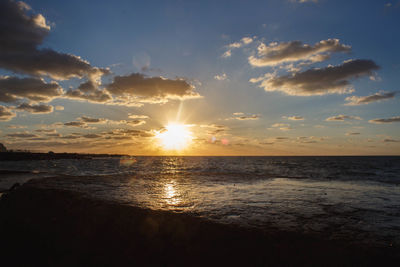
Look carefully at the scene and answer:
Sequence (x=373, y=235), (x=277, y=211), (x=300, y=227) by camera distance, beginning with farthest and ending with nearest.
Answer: (x=277, y=211), (x=300, y=227), (x=373, y=235)

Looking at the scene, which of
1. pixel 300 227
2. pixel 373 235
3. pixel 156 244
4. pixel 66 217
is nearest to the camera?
pixel 156 244

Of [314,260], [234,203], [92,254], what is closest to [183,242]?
[92,254]

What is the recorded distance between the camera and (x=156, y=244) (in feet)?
23.4

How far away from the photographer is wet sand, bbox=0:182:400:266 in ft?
20.7

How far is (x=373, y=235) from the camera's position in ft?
26.7

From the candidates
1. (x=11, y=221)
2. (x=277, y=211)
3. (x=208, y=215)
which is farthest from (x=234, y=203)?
(x=11, y=221)

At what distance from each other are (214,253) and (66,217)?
23.0 feet

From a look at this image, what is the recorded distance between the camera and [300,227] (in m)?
8.70

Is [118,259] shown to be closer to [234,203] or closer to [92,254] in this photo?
[92,254]

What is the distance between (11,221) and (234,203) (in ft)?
36.4

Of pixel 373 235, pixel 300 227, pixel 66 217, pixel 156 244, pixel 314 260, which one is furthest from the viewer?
pixel 66 217

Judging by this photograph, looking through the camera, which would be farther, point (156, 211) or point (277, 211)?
point (277, 211)

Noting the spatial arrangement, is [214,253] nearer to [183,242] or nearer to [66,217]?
[183,242]

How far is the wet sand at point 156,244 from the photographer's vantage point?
631 centimetres
